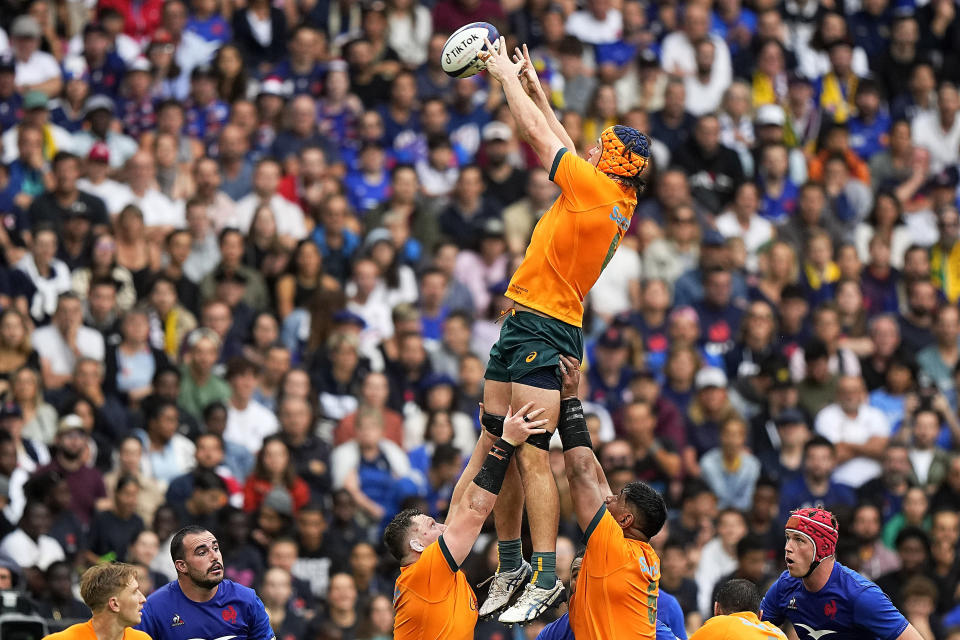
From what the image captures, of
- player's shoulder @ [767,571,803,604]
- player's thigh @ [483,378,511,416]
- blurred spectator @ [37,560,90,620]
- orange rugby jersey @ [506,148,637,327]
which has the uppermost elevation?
orange rugby jersey @ [506,148,637,327]

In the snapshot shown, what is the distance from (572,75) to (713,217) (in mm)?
2432

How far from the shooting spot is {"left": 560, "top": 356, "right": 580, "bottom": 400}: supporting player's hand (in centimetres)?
1094

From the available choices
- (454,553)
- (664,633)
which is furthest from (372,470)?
(454,553)

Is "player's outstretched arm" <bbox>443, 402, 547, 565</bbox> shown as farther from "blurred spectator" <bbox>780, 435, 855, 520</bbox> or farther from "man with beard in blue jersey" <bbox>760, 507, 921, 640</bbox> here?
"blurred spectator" <bbox>780, 435, 855, 520</bbox>

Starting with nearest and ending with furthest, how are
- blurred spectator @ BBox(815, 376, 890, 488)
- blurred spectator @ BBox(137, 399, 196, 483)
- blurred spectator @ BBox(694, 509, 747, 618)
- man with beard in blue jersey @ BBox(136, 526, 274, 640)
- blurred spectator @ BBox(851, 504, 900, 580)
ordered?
man with beard in blue jersey @ BBox(136, 526, 274, 640) → blurred spectator @ BBox(137, 399, 196, 483) → blurred spectator @ BBox(694, 509, 747, 618) → blurred spectator @ BBox(851, 504, 900, 580) → blurred spectator @ BBox(815, 376, 890, 488)

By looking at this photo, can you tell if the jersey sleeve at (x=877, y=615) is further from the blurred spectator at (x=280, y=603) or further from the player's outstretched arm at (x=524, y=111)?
the blurred spectator at (x=280, y=603)

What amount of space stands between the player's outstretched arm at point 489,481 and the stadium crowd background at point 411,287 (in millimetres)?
3992

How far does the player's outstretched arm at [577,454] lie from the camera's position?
1098 centimetres

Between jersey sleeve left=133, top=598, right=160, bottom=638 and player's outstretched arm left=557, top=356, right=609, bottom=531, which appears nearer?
player's outstretched arm left=557, top=356, right=609, bottom=531

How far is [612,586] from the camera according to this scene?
36.1ft

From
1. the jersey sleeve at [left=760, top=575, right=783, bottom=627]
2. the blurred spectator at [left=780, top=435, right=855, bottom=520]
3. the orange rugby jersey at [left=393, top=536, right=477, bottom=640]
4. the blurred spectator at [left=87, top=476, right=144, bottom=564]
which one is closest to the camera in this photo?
the orange rugby jersey at [left=393, top=536, right=477, bottom=640]

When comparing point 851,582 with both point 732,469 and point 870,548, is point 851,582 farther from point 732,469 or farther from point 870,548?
point 732,469

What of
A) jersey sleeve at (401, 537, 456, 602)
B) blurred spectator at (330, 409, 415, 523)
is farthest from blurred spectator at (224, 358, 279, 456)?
jersey sleeve at (401, 537, 456, 602)

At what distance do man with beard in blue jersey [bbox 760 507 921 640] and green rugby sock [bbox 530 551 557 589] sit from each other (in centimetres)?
171
